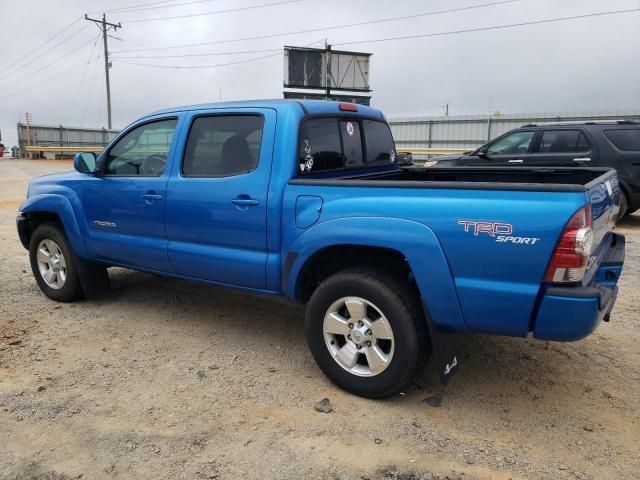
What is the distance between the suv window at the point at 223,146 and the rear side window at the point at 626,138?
297 inches

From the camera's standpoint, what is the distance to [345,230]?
3.17 metres

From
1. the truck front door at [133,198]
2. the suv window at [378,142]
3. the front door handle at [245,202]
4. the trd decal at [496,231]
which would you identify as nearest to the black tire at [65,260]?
the truck front door at [133,198]

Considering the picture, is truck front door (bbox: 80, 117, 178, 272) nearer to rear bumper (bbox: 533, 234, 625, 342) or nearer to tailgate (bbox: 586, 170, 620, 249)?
rear bumper (bbox: 533, 234, 625, 342)

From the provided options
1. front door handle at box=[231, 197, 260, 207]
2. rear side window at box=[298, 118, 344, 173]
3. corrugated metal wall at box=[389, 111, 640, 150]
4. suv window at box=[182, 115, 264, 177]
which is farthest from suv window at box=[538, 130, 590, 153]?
corrugated metal wall at box=[389, 111, 640, 150]

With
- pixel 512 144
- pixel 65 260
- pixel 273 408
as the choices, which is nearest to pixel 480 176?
pixel 273 408

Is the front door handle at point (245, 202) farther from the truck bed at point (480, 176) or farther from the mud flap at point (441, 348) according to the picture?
the mud flap at point (441, 348)

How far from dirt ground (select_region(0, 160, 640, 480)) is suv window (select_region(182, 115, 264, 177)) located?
4.63ft

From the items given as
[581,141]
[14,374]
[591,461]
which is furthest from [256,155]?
[581,141]

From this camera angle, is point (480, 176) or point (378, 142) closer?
point (480, 176)

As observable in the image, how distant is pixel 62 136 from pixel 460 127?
96.2 feet

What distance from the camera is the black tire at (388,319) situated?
3066 millimetres

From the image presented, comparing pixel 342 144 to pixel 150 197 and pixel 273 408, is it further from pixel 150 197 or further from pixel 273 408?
pixel 273 408

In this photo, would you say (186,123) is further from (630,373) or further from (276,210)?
(630,373)

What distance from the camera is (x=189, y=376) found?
3.69m
